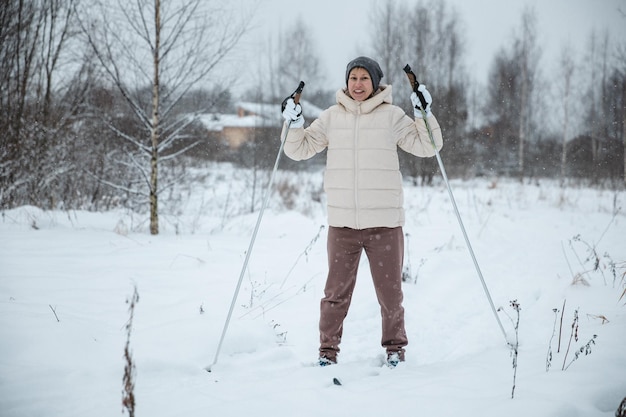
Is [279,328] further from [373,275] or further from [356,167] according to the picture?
[356,167]

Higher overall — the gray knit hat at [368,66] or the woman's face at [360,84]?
the gray knit hat at [368,66]

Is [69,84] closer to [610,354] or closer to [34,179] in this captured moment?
[34,179]

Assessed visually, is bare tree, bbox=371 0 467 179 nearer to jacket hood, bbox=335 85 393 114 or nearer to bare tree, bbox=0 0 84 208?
bare tree, bbox=0 0 84 208

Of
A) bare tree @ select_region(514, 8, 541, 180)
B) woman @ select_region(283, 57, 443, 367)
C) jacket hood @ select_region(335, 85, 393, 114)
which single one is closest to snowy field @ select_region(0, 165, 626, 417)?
woman @ select_region(283, 57, 443, 367)

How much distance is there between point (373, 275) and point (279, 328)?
948 mm

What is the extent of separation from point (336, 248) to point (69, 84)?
8.49 m

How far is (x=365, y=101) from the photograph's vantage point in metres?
2.58

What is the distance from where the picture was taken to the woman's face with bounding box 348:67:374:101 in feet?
8.44

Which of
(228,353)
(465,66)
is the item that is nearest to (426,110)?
(228,353)

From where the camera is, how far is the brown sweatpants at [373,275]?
257cm

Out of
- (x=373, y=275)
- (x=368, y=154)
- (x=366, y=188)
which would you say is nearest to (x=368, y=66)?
(x=368, y=154)

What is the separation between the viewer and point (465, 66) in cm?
1778

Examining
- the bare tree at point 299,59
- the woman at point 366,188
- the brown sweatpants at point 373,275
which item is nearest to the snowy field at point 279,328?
the brown sweatpants at point 373,275

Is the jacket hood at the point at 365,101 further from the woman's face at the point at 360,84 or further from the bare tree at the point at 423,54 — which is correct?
the bare tree at the point at 423,54
